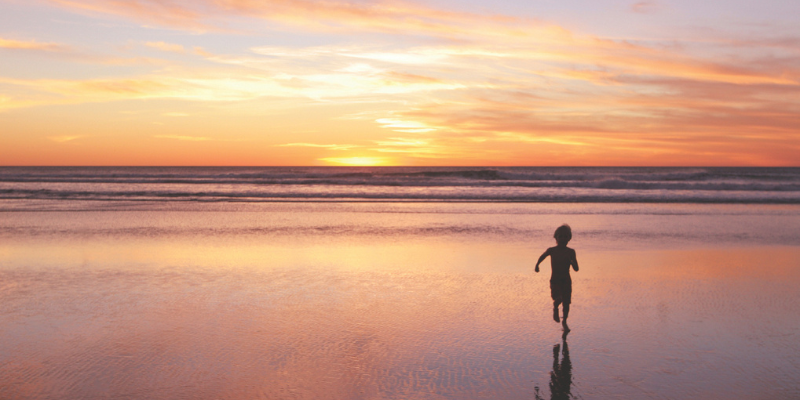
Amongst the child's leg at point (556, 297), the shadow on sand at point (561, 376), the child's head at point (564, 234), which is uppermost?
the child's head at point (564, 234)

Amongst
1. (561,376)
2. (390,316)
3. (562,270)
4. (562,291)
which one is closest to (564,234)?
(562,270)

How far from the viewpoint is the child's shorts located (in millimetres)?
5398

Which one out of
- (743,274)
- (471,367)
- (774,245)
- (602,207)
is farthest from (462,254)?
(602,207)

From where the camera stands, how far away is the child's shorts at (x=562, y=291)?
5.40 meters

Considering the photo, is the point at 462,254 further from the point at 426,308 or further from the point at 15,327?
the point at 15,327

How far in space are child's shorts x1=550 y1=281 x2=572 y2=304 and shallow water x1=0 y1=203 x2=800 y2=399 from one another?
1.02ft

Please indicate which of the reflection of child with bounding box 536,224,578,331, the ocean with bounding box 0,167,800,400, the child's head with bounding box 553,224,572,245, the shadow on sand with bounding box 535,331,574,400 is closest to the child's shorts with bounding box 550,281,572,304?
the reflection of child with bounding box 536,224,578,331

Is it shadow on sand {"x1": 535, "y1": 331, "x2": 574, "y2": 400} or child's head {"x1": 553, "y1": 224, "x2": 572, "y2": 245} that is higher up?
child's head {"x1": 553, "y1": 224, "x2": 572, "y2": 245}

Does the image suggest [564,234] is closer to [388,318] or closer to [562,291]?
[562,291]

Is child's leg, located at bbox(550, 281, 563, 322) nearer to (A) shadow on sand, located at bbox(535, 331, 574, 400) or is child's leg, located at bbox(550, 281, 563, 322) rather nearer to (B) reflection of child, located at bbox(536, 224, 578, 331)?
(B) reflection of child, located at bbox(536, 224, 578, 331)

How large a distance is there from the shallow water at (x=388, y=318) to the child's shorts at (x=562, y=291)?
0.31 meters

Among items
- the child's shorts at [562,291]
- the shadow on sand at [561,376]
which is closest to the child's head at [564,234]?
the child's shorts at [562,291]

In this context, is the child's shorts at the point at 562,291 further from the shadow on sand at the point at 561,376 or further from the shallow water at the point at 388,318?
the shadow on sand at the point at 561,376

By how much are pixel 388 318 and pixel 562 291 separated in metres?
1.81
